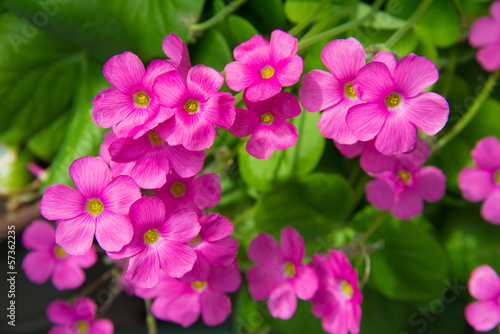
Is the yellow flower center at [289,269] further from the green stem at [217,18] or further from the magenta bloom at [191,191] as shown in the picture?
the green stem at [217,18]

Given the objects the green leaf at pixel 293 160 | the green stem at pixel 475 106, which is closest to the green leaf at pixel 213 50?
the green leaf at pixel 293 160

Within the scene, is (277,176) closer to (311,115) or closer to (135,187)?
(311,115)

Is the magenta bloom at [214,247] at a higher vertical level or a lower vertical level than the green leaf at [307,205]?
higher

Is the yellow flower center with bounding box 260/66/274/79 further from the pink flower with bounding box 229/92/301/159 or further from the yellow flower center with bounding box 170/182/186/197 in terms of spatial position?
the yellow flower center with bounding box 170/182/186/197

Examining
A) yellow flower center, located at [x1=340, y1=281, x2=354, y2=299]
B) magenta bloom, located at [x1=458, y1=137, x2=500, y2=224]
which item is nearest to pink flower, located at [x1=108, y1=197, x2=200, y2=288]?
yellow flower center, located at [x1=340, y1=281, x2=354, y2=299]

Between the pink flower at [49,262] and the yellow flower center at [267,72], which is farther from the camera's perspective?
the pink flower at [49,262]

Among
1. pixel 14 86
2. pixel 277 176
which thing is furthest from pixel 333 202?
pixel 14 86
